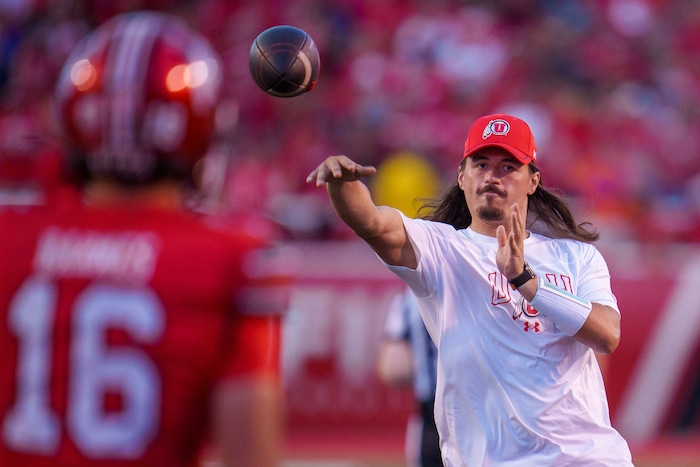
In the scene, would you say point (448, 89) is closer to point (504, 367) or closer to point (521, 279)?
point (504, 367)

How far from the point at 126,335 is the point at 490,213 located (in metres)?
1.90

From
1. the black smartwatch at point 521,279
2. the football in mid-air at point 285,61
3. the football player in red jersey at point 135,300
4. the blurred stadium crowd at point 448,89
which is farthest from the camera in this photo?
the blurred stadium crowd at point 448,89

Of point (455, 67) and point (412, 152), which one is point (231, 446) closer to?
point (412, 152)

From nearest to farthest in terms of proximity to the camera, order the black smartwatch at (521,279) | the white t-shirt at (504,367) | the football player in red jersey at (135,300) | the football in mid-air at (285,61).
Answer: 1. the football player in red jersey at (135,300)
2. the football in mid-air at (285,61)
3. the black smartwatch at (521,279)
4. the white t-shirt at (504,367)

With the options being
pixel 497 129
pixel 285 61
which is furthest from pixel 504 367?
pixel 285 61

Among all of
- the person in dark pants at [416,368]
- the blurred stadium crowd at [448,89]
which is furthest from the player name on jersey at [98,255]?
the blurred stadium crowd at [448,89]

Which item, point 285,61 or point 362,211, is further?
point 362,211

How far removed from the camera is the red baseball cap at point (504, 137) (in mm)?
4051

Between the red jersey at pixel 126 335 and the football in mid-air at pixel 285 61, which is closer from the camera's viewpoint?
the red jersey at pixel 126 335

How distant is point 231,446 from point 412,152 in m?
10.7

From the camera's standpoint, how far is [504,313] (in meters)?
3.95

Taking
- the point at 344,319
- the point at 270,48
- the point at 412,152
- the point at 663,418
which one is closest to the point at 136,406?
the point at 270,48

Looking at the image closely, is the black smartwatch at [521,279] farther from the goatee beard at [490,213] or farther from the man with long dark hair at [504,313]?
the goatee beard at [490,213]

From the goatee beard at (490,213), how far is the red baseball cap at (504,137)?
0.69 feet
